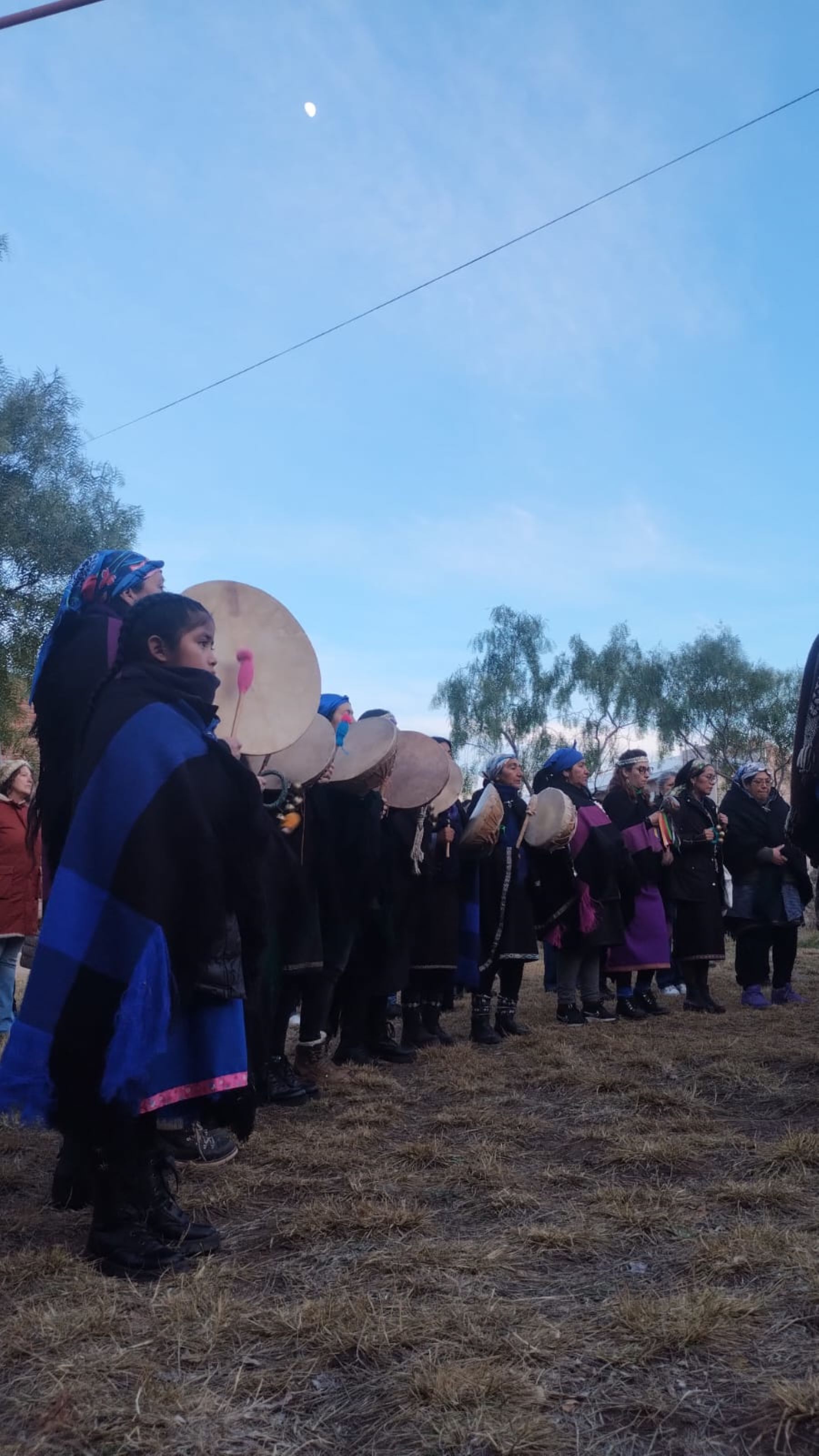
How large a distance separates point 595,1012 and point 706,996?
3.32 feet

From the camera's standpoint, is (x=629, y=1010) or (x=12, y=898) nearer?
(x=12, y=898)

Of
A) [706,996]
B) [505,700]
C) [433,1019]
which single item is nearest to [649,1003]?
[706,996]

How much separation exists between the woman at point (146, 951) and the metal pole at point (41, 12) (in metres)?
3.83

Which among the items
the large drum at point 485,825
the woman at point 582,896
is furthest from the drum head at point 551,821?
the large drum at point 485,825

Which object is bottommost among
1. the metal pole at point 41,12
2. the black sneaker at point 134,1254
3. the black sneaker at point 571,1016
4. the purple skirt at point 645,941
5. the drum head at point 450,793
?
the black sneaker at point 134,1254

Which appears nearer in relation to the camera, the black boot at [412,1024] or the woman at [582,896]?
the black boot at [412,1024]

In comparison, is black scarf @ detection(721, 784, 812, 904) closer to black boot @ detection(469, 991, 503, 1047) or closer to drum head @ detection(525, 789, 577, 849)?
drum head @ detection(525, 789, 577, 849)

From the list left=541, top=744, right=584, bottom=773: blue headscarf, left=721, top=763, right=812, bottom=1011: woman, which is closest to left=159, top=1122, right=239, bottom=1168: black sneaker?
left=541, top=744, right=584, bottom=773: blue headscarf

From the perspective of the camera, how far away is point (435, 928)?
6.74m

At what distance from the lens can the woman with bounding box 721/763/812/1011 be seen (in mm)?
8781

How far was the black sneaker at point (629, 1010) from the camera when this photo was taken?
27.2 ft

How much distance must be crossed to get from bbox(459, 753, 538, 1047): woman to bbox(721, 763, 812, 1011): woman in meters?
2.27

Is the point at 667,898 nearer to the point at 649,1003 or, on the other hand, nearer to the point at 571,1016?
the point at 649,1003

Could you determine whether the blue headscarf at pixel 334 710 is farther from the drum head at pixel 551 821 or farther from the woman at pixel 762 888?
the woman at pixel 762 888
